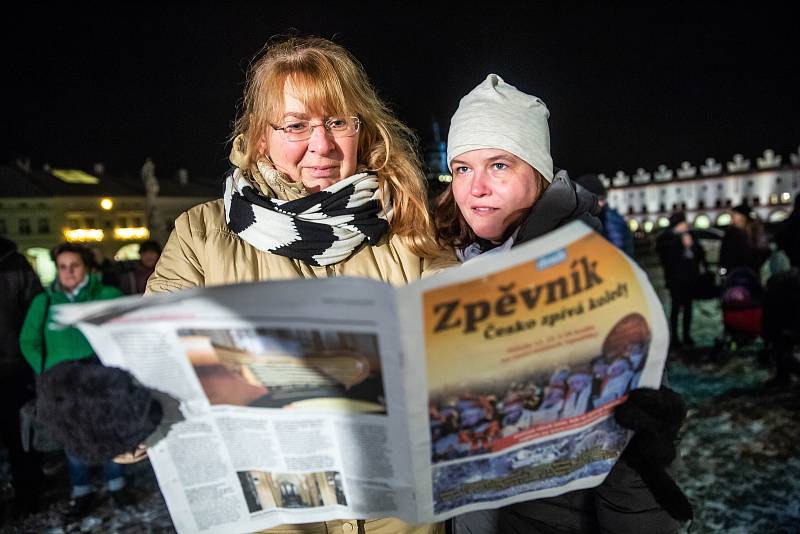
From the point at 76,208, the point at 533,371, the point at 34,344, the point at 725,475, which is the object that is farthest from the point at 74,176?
the point at 533,371

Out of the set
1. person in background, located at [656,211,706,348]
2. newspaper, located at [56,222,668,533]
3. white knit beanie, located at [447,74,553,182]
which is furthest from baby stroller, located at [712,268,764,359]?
newspaper, located at [56,222,668,533]

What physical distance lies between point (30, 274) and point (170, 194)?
45.6 meters

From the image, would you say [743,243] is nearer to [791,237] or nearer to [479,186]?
[791,237]

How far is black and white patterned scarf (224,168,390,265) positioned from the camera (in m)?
1.47

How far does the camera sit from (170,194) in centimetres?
4534

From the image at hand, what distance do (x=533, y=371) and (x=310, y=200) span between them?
2.81 feet

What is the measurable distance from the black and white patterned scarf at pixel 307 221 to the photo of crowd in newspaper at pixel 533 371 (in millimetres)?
643

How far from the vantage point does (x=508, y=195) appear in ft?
5.16

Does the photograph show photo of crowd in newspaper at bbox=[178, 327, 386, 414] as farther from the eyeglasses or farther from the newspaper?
the eyeglasses

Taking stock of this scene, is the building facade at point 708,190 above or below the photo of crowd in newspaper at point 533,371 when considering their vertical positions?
above

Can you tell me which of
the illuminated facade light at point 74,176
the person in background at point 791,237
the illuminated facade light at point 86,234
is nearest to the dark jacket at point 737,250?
the person in background at point 791,237

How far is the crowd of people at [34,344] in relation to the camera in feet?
12.1

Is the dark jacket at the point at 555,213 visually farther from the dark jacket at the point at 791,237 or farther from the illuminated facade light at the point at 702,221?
the illuminated facade light at the point at 702,221

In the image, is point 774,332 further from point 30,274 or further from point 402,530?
point 30,274
